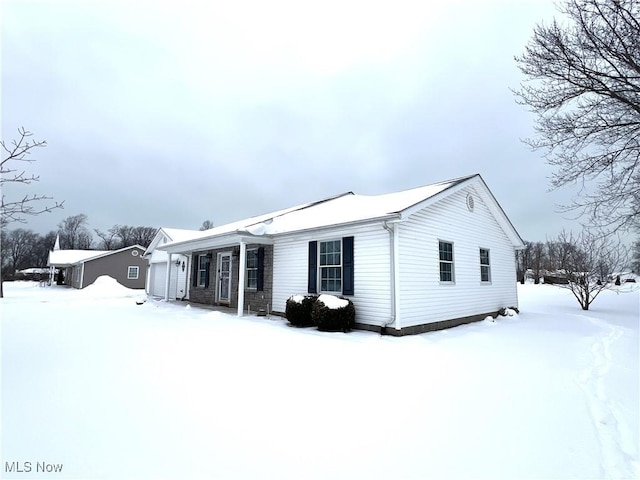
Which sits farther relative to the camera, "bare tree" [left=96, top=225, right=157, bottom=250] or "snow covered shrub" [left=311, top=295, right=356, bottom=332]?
"bare tree" [left=96, top=225, right=157, bottom=250]

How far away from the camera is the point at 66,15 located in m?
6.57

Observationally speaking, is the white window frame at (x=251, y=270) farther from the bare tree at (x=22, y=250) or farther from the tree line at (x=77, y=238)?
the tree line at (x=77, y=238)

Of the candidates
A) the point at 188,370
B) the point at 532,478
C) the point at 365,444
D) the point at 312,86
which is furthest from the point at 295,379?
the point at 312,86

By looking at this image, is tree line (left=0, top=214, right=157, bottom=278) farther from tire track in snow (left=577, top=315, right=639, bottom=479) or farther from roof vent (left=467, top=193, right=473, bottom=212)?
tire track in snow (left=577, top=315, right=639, bottom=479)

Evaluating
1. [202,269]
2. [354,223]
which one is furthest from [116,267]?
[354,223]

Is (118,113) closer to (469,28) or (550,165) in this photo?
(469,28)

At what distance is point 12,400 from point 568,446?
5234 millimetres

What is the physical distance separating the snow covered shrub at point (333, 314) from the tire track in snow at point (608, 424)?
458cm

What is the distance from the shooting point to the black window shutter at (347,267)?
896 cm

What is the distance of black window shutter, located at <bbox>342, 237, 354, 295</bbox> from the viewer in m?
8.96

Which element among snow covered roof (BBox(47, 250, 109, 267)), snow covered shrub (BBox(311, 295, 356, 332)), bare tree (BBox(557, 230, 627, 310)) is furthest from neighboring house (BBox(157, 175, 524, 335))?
snow covered roof (BBox(47, 250, 109, 267))

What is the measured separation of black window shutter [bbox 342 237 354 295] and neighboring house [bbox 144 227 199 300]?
419 inches

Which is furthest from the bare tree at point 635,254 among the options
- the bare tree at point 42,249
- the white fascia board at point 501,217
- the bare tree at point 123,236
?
the bare tree at point 42,249

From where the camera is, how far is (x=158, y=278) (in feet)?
69.0
